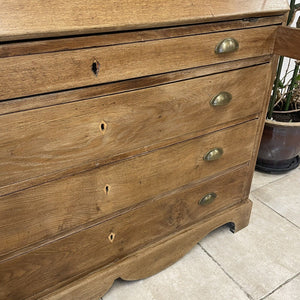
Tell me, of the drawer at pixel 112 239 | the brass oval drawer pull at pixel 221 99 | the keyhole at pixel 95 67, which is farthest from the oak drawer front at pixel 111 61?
the drawer at pixel 112 239

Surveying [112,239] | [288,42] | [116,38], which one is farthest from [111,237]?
[288,42]

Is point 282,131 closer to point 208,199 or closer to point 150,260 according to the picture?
point 208,199

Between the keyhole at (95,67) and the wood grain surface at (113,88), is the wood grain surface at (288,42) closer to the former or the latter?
the wood grain surface at (113,88)

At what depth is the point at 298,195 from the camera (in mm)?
1848

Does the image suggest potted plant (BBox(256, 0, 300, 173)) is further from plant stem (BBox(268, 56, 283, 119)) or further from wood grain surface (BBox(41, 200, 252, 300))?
wood grain surface (BBox(41, 200, 252, 300))

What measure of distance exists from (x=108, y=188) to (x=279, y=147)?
1185 millimetres

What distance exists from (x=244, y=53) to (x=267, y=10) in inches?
5.7

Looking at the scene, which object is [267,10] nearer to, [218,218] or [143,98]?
[143,98]

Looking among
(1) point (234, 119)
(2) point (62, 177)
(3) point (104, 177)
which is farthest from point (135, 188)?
(1) point (234, 119)

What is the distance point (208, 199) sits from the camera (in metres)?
1.37

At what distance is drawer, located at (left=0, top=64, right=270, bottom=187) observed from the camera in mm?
839

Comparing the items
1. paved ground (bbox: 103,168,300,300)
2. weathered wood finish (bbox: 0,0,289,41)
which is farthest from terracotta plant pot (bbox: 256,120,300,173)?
weathered wood finish (bbox: 0,0,289,41)

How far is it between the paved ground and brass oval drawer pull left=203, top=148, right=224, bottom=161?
0.50 meters

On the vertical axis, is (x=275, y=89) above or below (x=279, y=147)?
above
